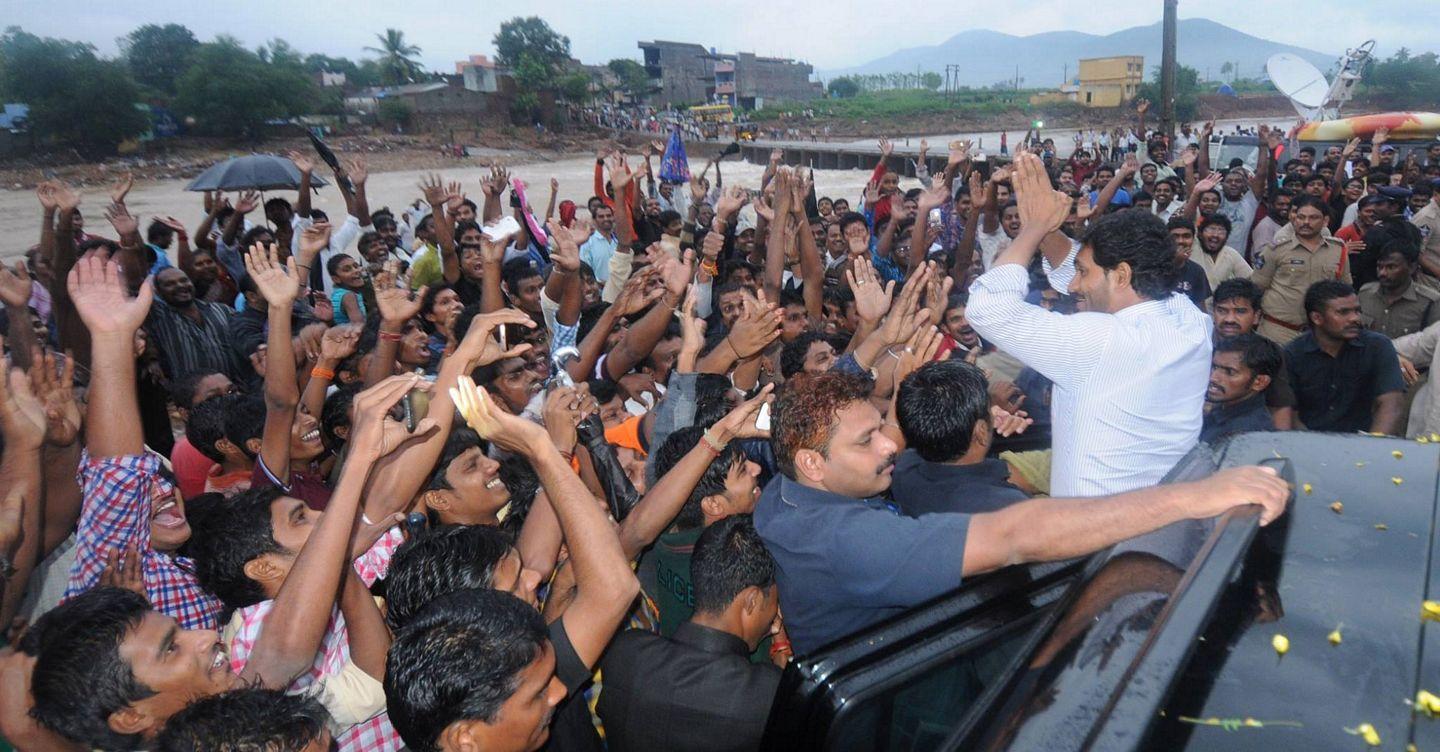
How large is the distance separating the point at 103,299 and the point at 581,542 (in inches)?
89.2

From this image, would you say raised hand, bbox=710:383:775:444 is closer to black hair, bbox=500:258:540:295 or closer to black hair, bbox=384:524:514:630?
black hair, bbox=384:524:514:630

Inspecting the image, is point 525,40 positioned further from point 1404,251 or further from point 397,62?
point 1404,251

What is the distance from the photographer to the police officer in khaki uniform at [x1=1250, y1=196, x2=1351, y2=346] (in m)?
6.18

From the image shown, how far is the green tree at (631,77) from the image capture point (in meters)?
72.9

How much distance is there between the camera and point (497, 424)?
2.28 m

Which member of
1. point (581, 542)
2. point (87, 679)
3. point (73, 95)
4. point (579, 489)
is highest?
point (73, 95)

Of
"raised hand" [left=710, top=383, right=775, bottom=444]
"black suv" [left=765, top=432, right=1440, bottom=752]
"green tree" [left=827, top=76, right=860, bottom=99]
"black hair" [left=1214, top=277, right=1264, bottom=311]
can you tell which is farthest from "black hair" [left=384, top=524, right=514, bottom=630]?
"green tree" [left=827, top=76, right=860, bottom=99]

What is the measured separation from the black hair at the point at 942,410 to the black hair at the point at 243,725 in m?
1.75

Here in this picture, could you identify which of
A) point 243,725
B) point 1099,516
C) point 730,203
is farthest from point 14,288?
point 1099,516

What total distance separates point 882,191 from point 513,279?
194 inches

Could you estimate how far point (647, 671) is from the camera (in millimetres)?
2072

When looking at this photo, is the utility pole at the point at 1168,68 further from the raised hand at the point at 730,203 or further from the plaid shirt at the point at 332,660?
the plaid shirt at the point at 332,660

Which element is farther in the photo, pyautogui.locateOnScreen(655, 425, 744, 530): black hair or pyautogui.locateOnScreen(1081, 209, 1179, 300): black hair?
pyautogui.locateOnScreen(655, 425, 744, 530): black hair

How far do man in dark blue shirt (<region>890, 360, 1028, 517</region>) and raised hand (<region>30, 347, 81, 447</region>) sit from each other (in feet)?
9.83
